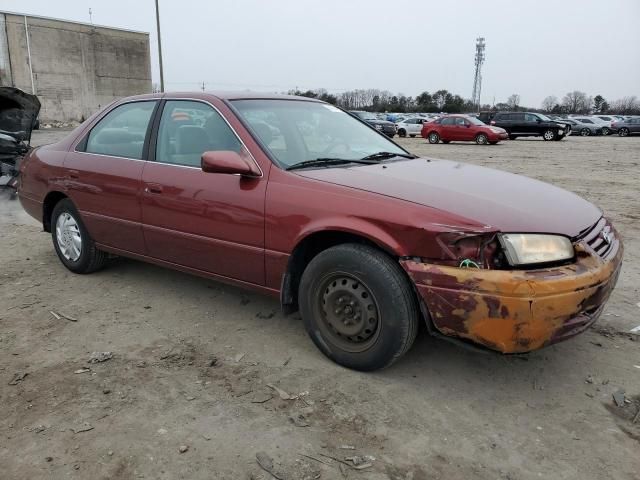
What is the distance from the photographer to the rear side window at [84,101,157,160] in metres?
4.11

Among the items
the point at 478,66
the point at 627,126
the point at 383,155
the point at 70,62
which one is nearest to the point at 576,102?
the point at 478,66

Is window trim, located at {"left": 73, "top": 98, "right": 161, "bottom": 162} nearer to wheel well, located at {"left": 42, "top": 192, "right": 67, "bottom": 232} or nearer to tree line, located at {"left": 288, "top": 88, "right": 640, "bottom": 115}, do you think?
wheel well, located at {"left": 42, "top": 192, "right": 67, "bottom": 232}

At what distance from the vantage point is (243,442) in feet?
A: 8.05

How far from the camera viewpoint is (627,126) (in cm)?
3569

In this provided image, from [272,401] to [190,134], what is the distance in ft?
6.62

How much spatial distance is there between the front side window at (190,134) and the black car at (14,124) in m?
7.20

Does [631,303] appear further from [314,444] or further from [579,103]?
[579,103]

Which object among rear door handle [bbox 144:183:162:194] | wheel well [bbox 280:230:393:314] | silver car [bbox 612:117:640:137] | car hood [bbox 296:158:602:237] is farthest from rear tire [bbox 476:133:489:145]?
wheel well [bbox 280:230:393:314]

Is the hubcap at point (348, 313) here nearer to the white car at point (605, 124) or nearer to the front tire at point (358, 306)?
the front tire at point (358, 306)

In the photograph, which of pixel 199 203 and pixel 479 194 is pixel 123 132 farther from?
pixel 479 194

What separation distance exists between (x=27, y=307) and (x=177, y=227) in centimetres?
142

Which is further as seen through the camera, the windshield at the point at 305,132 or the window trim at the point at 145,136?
the window trim at the point at 145,136

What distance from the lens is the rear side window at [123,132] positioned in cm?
411

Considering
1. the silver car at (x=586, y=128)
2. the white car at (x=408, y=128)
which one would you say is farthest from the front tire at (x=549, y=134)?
the silver car at (x=586, y=128)
